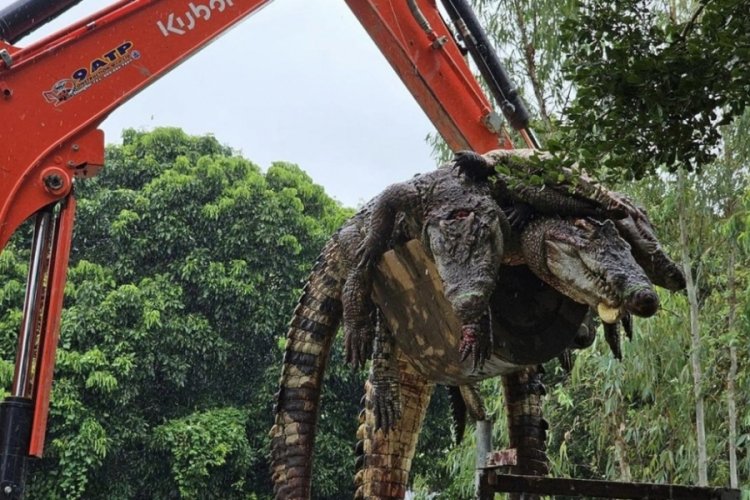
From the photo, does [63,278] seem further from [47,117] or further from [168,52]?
[168,52]

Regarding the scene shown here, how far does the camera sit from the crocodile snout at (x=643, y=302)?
2973 millimetres

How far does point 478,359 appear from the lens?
10.5ft

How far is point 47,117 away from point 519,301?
221 centimetres

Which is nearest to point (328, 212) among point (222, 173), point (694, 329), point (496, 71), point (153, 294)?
point (222, 173)

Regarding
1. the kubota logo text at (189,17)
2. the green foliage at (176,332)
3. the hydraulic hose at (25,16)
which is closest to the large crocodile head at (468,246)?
the kubota logo text at (189,17)

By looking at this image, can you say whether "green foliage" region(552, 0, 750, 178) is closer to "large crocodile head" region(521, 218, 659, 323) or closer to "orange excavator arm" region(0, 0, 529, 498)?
"large crocodile head" region(521, 218, 659, 323)

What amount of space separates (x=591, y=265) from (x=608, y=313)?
169mm

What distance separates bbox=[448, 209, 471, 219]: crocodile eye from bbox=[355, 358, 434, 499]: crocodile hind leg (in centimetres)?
97

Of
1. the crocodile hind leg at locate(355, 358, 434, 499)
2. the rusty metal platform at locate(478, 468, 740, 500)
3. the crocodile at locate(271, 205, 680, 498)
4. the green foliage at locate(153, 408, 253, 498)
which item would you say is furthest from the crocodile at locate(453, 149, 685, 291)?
the green foliage at locate(153, 408, 253, 498)

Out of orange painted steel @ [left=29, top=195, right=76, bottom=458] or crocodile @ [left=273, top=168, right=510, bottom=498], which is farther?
orange painted steel @ [left=29, top=195, right=76, bottom=458]

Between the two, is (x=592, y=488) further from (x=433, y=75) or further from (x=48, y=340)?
(x=433, y=75)

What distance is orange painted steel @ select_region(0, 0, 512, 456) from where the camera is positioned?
430 cm

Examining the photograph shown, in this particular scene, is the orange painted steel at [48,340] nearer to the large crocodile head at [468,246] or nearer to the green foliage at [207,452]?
the large crocodile head at [468,246]

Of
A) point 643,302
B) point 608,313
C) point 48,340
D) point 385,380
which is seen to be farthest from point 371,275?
point 48,340
